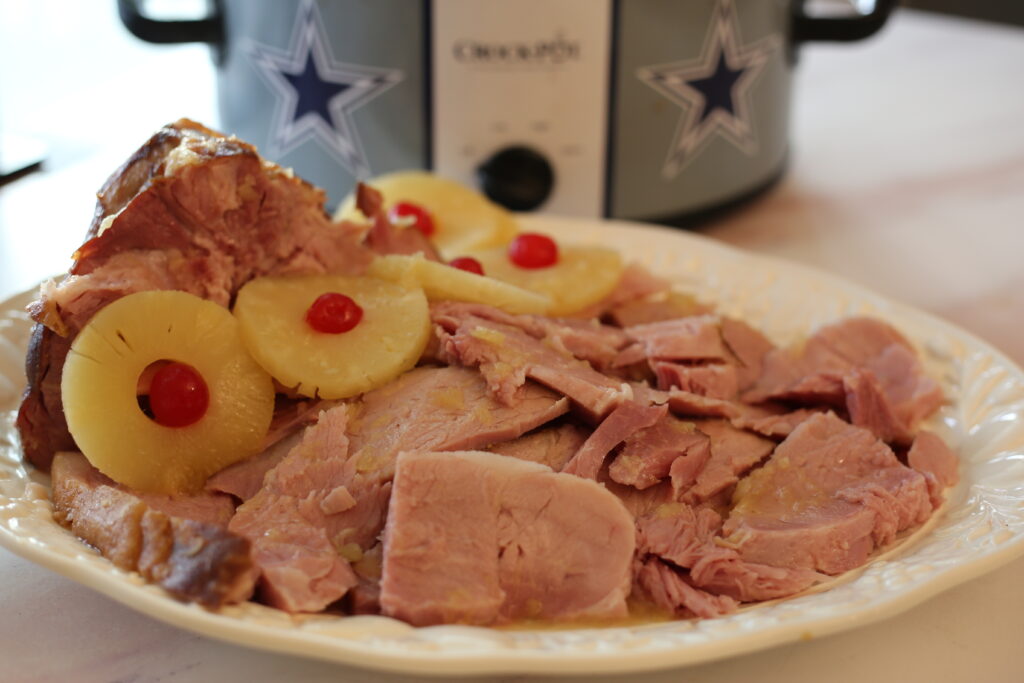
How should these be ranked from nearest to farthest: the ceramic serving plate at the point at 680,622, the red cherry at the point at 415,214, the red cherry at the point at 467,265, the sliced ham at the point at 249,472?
the ceramic serving plate at the point at 680,622 < the sliced ham at the point at 249,472 < the red cherry at the point at 467,265 < the red cherry at the point at 415,214

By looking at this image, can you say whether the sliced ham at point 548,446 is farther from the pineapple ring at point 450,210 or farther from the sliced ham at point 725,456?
the pineapple ring at point 450,210

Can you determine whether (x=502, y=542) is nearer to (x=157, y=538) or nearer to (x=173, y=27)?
(x=157, y=538)

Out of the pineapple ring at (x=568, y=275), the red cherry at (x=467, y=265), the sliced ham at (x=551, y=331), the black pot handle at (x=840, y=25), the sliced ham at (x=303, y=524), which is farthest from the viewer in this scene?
the black pot handle at (x=840, y=25)

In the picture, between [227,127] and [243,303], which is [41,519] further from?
[227,127]

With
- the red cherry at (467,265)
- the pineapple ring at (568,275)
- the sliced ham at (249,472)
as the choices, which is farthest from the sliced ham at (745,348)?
the sliced ham at (249,472)

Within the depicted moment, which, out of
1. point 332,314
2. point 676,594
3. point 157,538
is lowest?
point 676,594

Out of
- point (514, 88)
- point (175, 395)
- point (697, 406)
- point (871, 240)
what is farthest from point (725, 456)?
point (871, 240)
